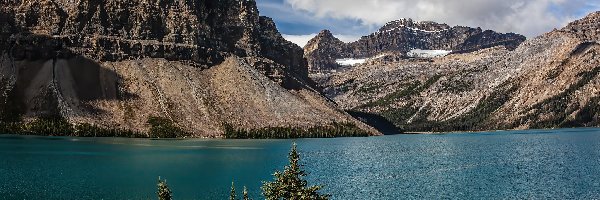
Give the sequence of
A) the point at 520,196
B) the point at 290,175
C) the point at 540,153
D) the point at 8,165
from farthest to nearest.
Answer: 1. the point at 540,153
2. the point at 8,165
3. the point at 520,196
4. the point at 290,175

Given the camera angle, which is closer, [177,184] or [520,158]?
[177,184]

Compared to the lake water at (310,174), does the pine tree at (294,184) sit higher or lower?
higher

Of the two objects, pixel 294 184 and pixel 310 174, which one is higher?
pixel 294 184

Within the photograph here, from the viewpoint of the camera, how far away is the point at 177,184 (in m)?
101

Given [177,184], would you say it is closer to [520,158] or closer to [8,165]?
[8,165]

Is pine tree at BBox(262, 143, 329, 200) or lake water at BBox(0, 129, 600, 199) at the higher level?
pine tree at BBox(262, 143, 329, 200)

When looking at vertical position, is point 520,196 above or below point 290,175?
below

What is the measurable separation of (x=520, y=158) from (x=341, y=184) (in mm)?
74796

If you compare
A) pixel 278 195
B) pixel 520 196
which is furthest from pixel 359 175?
pixel 278 195

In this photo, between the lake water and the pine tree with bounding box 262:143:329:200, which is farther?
the lake water

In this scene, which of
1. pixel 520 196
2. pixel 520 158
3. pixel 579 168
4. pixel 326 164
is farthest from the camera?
pixel 520 158

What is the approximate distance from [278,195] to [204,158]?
119543mm

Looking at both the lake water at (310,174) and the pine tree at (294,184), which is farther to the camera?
the lake water at (310,174)

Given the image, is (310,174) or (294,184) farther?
(310,174)
